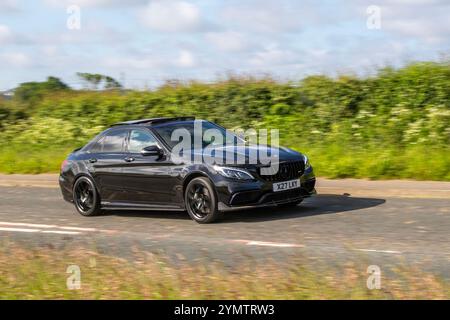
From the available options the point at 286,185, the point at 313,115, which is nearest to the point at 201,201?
the point at 286,185

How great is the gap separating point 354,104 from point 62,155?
8.48 meters

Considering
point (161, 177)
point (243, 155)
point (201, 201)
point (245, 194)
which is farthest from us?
point (161, 177)

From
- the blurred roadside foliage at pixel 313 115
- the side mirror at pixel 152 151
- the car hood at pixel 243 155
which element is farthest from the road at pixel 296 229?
the blurred roadside foliage at pixel 313 115

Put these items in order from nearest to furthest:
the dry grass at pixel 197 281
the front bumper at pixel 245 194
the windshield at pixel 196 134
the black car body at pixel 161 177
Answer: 1. the dry grass at pixel 197 281
2. the front bumper at pixel 245 194
3. the black car body at pixel 161 177
4. the windshield at pixel 196 134

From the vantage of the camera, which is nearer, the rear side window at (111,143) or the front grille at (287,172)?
the front grille at (287,172)

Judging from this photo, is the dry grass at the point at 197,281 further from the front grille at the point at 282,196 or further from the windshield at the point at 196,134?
the windshield at the point at 196,134

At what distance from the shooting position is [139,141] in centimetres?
1251

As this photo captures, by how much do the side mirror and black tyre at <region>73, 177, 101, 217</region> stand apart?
1.53 metres

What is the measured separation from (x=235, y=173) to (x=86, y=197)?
3.43 metres

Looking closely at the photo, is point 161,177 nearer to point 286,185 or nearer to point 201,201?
point 201,201

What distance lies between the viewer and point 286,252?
898 centimetres

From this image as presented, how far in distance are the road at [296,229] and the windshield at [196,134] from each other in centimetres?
121

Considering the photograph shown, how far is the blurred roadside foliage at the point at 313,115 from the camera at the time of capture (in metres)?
15.8

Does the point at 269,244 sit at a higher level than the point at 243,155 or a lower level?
lower
